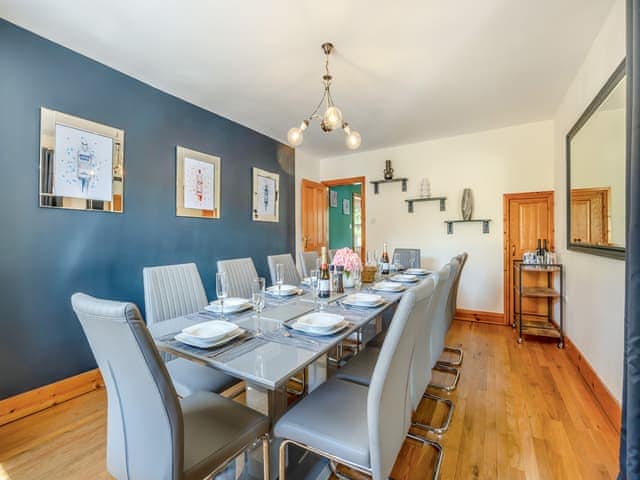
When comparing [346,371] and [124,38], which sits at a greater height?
[124,38]

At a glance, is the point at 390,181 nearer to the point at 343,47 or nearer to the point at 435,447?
the point at 343,47

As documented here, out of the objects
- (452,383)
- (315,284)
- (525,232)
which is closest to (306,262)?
(315,284)

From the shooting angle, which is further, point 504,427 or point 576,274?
point 576,274

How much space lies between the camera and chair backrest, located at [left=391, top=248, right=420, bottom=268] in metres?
3.82

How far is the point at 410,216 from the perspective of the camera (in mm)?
4793

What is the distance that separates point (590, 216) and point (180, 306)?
3.20m

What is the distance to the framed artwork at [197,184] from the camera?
317cm

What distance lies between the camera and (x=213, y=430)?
1.12 metres

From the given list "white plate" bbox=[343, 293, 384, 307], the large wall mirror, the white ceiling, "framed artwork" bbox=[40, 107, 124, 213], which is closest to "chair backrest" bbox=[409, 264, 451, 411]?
"white plate" bbox=[343, 293, 384, 307]

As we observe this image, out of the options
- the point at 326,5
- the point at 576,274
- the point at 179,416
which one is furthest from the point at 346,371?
the point at 576,274

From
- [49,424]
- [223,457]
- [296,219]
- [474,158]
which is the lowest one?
[49,424]

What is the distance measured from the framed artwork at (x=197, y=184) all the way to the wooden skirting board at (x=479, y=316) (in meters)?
3.66

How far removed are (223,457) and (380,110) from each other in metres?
3.46

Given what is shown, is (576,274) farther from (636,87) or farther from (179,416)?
(179,416)
